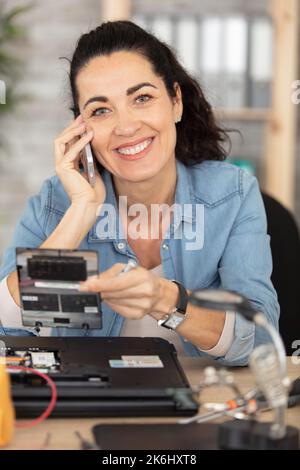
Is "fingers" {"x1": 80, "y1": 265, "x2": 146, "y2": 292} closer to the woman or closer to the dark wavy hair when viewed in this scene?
the woman

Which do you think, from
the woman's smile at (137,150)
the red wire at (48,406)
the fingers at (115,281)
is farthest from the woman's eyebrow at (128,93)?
the red wire at (48,406)

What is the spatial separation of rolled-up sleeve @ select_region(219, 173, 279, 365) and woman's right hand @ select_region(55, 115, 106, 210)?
1.05 ft

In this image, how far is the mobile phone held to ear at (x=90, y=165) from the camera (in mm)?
1789

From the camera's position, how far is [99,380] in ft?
3.95

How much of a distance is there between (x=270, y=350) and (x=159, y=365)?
348 mm

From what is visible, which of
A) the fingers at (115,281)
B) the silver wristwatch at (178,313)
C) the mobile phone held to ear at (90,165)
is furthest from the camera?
the mobile phone held to ear at (90,165)

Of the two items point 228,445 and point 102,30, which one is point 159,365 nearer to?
point 228,445

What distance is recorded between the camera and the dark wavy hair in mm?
1766

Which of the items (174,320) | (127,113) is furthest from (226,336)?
(127,113)

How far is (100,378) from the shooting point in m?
1.21

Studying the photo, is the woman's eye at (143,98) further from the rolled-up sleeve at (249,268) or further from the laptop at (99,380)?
the laptop at (99,380)

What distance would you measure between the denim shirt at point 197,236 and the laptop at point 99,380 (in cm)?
31
